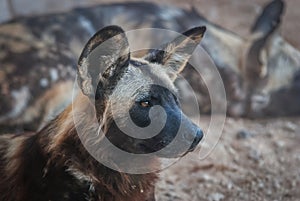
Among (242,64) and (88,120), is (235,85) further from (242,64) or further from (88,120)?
(88,120)

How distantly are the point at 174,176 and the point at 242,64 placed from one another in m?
Answer: 1.49

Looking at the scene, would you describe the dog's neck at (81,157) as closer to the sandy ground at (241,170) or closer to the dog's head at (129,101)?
the dog's head at (129,101)

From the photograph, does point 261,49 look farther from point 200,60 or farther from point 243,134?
point 243,134

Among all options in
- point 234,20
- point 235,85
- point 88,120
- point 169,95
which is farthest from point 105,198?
point 234,20

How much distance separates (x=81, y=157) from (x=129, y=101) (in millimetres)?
319

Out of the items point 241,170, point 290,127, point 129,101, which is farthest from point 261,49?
point 129,101

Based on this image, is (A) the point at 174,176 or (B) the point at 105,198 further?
(A) the point at 174,176

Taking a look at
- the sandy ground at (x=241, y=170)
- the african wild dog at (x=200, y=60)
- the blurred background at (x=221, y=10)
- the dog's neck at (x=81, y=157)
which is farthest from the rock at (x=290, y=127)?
the dog's neck at (x=81, y=157)

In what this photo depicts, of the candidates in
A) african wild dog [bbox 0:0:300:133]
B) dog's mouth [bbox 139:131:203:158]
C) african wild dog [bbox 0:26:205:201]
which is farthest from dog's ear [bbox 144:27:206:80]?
african wild dog [bbox 0:0:300:133]

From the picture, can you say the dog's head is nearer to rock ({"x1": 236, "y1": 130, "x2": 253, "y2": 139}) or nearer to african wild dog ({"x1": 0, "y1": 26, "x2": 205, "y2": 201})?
african wild dog ({"x1": 0, "y1": 26, "x2": 205, "y2": 201})

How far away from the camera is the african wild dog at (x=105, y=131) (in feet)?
7.72

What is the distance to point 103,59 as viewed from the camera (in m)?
2.35

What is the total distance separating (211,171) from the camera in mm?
3615

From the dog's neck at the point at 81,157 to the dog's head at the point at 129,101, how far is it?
0.37 ft
